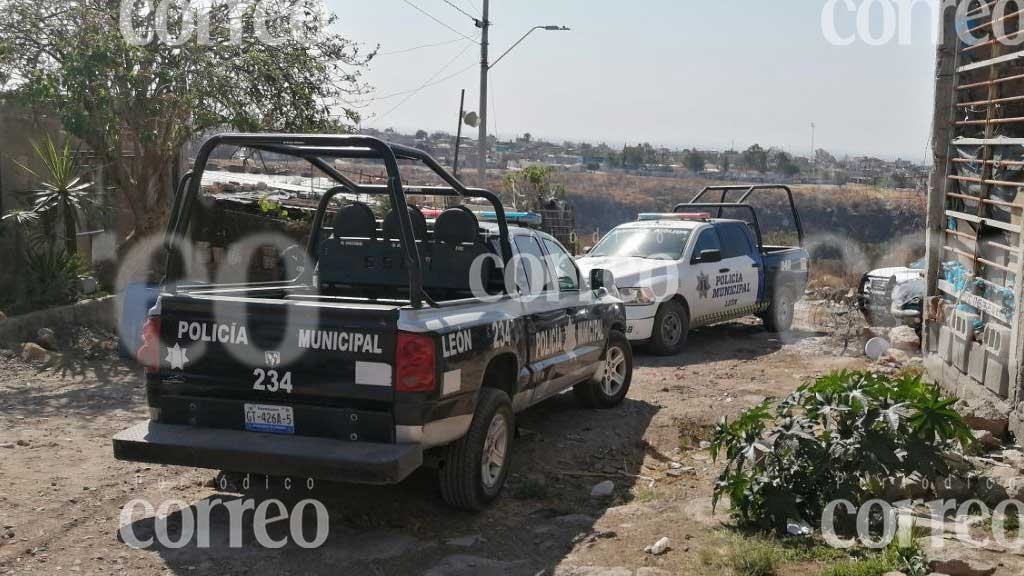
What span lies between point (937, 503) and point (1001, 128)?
406 cm

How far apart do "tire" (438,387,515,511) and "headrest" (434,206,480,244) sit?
1256 mm

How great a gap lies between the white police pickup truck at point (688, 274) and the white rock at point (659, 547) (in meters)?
6.27

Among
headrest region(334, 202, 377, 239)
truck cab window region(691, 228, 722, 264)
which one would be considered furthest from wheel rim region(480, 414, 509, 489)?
truck cab window region(691, 228, 722, 264)

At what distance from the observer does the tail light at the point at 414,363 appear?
527cm

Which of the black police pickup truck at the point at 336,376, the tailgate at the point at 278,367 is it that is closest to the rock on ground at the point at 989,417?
the black police pickup truck at the point at 336,376

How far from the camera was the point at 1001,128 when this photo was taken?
27.1ft

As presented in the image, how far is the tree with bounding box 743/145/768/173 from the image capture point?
88688 millimetres

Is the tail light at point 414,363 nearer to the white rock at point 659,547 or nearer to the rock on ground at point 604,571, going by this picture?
the rock on ground at point 604,571

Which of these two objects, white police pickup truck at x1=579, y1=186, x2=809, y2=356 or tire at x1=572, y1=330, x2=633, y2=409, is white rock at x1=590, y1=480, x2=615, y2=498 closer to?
tire at x1=572, y1=330, x2=633, y2=409

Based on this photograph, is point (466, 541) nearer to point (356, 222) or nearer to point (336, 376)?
point (336, 376)

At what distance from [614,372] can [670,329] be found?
11.1 ft

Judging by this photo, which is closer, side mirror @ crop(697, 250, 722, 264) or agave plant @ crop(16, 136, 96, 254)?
agave plant @ crop(16, 136, 96, 254)

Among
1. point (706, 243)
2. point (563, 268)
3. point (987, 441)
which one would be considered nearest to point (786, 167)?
point (706, 243)

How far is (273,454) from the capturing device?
17.1 feet
